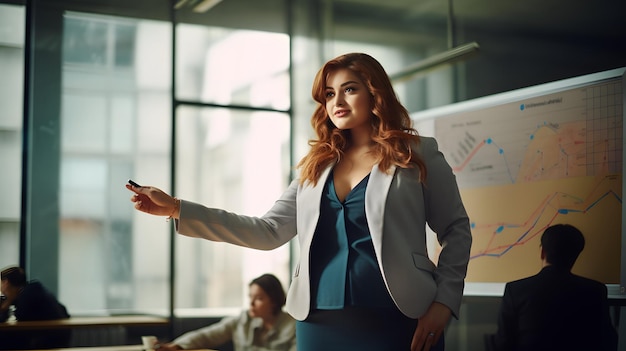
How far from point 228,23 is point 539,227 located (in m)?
3.66

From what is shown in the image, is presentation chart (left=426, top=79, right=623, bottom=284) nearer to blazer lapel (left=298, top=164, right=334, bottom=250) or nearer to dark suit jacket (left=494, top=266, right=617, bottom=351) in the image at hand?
dark suit jacket (left=494, top=266, right=617, bottom=351)

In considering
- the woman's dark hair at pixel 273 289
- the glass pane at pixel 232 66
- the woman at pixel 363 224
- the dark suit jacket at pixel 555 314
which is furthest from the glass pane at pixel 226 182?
the woman at pixel 363 224

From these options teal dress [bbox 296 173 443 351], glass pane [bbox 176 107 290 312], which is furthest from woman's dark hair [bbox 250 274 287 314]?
teal dress [bbox 296 173 443 351]

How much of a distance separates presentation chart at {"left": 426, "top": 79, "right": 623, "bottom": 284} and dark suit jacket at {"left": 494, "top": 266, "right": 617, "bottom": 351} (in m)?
0.06

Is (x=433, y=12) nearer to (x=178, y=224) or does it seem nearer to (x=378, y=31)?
(x=378, y=31)

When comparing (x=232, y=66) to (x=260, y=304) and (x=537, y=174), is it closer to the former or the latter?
(x=260, y=304)

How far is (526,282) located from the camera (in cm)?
360

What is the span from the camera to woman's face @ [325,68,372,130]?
→ 1985 mm

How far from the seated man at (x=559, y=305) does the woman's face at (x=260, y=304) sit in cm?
150

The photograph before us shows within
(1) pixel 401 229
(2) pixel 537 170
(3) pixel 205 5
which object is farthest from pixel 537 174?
(3) pixel 205 5

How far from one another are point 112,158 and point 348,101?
13.9ft

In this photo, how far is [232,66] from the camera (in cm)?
641

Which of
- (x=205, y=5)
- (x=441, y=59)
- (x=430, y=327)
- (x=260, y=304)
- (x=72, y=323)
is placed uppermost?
(x=205, y=5)

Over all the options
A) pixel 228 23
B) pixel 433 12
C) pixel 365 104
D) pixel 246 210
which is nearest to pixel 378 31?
pixel 433 12
